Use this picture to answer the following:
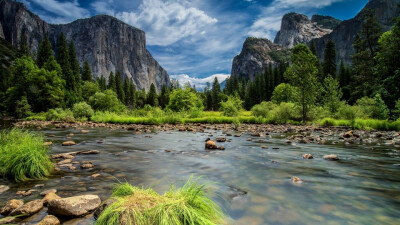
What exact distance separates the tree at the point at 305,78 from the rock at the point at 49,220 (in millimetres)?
26996

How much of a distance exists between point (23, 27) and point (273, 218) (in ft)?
709

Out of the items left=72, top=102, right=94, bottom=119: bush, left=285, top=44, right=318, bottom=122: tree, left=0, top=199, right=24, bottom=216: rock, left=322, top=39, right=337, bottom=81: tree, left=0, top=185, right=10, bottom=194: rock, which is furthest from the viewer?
left=322, top=39, right=337, bottom=81: tree

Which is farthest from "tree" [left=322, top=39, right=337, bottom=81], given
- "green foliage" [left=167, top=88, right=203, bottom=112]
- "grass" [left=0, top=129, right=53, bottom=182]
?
"grass" [left=0, top=129, right=53, bottom=182]

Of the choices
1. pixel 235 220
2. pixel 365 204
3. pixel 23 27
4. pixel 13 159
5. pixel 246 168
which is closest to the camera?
pixel 235 220

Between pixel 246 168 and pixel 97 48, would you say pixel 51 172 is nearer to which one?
pixel 246 168

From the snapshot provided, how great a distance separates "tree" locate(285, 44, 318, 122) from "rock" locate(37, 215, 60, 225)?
2700 cm

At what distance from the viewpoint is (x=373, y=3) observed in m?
167

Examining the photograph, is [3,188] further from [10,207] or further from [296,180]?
[296,180]

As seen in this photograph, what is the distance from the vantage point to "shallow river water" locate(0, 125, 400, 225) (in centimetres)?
371

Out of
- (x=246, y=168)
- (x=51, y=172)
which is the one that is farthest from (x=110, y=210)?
(x=246, y=168)

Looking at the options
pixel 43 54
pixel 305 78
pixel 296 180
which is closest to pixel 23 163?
pixel 296 180

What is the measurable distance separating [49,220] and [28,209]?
2.26 feet

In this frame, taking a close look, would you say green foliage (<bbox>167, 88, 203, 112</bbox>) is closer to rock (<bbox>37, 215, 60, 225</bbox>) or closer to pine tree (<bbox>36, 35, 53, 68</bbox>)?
pine tree (<bbox>36, 35, 53, 68</bbox>)

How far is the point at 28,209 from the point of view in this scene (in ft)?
11.5
